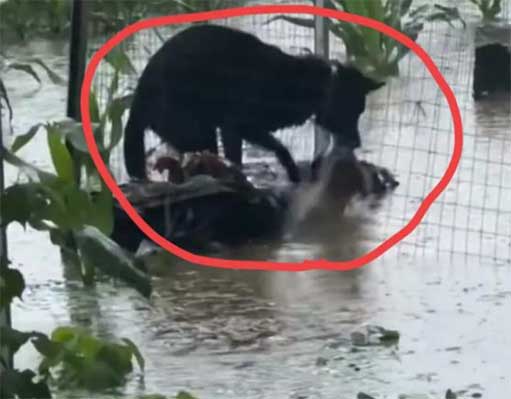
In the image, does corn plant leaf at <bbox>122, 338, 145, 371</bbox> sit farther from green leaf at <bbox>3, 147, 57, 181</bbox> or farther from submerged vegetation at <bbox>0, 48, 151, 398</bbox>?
green leaf at <bbox>3, 147, 57, 181</bbox>

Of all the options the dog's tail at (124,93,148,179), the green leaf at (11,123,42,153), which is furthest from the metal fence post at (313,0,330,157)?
the green leaf at (11,123,42,153)

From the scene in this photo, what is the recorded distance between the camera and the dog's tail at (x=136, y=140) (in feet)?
4.30

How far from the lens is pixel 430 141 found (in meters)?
1.37

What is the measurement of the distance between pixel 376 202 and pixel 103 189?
1.02 feet

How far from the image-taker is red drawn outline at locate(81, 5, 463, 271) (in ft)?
4.13

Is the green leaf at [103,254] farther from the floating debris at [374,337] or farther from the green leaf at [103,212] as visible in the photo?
the floating debris at [374,337]

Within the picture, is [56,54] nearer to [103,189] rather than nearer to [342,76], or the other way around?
[103,189]

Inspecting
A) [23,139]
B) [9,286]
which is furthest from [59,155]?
[9,286]

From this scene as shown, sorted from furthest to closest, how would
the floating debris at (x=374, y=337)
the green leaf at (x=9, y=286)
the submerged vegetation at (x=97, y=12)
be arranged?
the floating debris at (x=374, y=337) → the submerged vegetation at (x=97, y=12) → the green leaf at (x=9, y=286)

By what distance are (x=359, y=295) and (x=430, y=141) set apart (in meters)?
0.18

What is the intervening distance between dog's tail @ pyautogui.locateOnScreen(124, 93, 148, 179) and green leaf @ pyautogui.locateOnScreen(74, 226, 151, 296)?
0.46ft

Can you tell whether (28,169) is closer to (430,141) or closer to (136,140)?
(136,140)

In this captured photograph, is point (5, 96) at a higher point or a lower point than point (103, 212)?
higher

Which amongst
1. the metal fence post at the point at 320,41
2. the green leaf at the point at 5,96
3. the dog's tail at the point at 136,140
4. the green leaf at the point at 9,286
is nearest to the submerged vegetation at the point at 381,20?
the metal fence post at the point at 320,41
